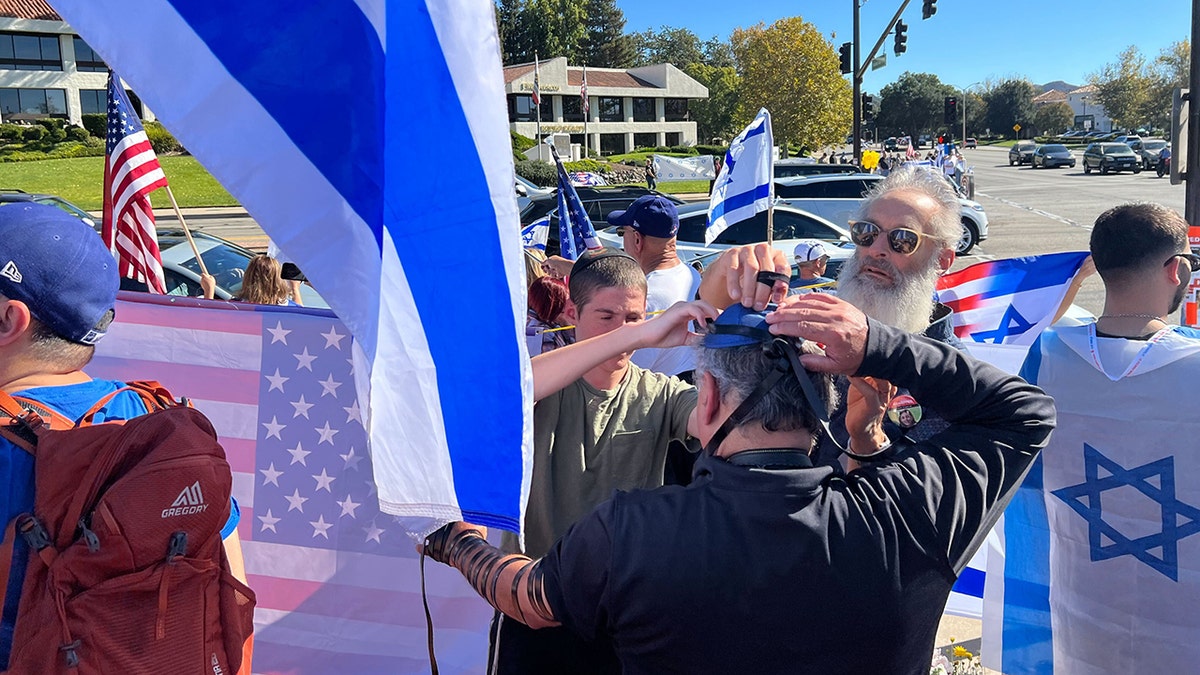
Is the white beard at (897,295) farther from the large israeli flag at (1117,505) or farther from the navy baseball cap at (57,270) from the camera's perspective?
the navy baseball cap at (57,270)

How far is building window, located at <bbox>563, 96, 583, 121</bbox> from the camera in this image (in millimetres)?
67812

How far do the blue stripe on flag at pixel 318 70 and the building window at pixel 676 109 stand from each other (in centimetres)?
7426

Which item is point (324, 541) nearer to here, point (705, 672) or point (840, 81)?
point (705, 672)

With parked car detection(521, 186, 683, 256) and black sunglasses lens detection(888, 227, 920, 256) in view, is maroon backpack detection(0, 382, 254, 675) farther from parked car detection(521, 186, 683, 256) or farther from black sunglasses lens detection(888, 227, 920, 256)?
parked car detection(521, 186, 683, 256)

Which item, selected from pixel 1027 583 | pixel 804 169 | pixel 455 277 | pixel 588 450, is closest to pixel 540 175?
pixel 804 169

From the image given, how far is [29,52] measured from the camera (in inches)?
1945

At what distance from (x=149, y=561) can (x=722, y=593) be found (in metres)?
1.03

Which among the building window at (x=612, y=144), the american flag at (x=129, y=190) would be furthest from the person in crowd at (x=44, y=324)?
the building window at (x=612, y=144)

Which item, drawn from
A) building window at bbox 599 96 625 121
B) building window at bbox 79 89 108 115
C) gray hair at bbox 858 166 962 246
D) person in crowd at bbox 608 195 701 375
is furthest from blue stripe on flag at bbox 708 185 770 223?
building window at bbox 599 96 625 121

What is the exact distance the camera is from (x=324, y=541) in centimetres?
298

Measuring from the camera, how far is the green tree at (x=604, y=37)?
91312 millimetres

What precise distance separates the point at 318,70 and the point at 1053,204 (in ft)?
101

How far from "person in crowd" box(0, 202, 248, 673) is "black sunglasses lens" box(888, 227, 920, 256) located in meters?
2.30

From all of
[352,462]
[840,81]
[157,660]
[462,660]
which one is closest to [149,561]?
[157,660]
